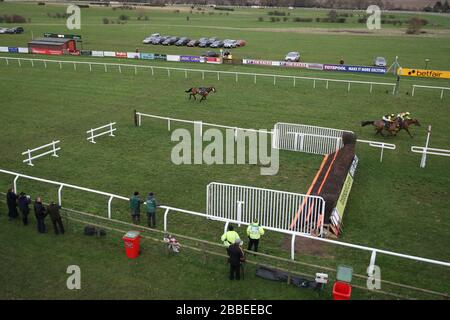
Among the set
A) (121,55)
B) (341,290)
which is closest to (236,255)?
(341,290)

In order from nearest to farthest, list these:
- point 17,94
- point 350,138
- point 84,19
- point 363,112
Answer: point 350,138
point 363,112
point 17,94
point 84,19

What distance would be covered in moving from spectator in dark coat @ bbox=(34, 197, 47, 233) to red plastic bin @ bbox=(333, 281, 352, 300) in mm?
7733

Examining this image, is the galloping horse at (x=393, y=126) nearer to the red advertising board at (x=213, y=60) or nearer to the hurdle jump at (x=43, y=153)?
the hurdle jump at (x=43, y=153)

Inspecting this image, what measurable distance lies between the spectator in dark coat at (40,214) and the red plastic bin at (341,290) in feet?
25.4

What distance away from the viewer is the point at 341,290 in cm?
951

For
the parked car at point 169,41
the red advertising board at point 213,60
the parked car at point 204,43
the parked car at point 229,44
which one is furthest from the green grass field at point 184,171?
the parked car at point 169,41

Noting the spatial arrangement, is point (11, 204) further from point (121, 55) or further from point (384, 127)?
point (121, 55)

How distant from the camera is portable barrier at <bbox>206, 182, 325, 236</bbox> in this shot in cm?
1222

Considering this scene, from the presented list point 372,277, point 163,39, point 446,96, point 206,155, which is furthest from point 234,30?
point 372,277

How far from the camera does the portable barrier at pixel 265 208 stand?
12.2m

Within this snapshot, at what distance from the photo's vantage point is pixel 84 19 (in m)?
90.2

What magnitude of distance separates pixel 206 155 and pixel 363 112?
37.2 ft

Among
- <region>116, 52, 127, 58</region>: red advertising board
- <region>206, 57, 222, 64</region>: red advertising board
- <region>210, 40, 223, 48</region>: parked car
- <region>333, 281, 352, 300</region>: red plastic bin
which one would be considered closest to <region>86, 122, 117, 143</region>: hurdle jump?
<region>333, 281, 352, 300</region>: red plastic bin
